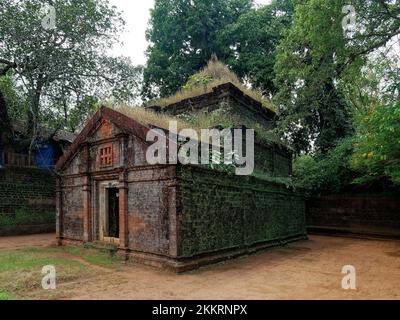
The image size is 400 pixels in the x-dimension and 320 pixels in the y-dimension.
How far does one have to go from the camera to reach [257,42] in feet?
78.2

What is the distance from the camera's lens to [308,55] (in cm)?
1244

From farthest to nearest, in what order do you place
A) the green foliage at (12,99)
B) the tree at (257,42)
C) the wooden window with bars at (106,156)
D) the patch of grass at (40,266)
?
1. the tree at (257,42)
2. the green foliage at (12,99)
3. the wooden window with bars at (106,156)
4. the patch of grass at (40,266)

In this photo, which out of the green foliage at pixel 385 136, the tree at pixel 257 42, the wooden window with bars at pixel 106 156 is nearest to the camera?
the green foliage at pixel 385 136

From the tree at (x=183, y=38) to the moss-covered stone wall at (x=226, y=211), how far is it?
13.9m

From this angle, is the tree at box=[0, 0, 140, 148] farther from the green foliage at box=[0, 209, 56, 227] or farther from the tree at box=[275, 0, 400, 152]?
the tree at box=[275, 0, 400, 152]

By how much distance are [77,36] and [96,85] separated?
9.36ft

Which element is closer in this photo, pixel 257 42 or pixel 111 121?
pixel 111 121

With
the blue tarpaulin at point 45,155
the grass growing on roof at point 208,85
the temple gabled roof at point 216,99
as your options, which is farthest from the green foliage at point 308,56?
the blue tarpaulin at point 45,155

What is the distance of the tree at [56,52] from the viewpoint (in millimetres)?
17156

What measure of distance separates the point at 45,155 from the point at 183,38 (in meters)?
12.7

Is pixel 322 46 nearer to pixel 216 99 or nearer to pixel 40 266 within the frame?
pixel 216 99

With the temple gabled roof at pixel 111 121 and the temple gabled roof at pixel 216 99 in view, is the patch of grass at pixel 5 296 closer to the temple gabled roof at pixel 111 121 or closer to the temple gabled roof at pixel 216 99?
the temple gabled roof at pixel 111 121

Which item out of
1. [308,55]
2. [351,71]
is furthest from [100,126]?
[351,71]

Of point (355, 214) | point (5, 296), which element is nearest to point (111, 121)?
point (5, 296)
